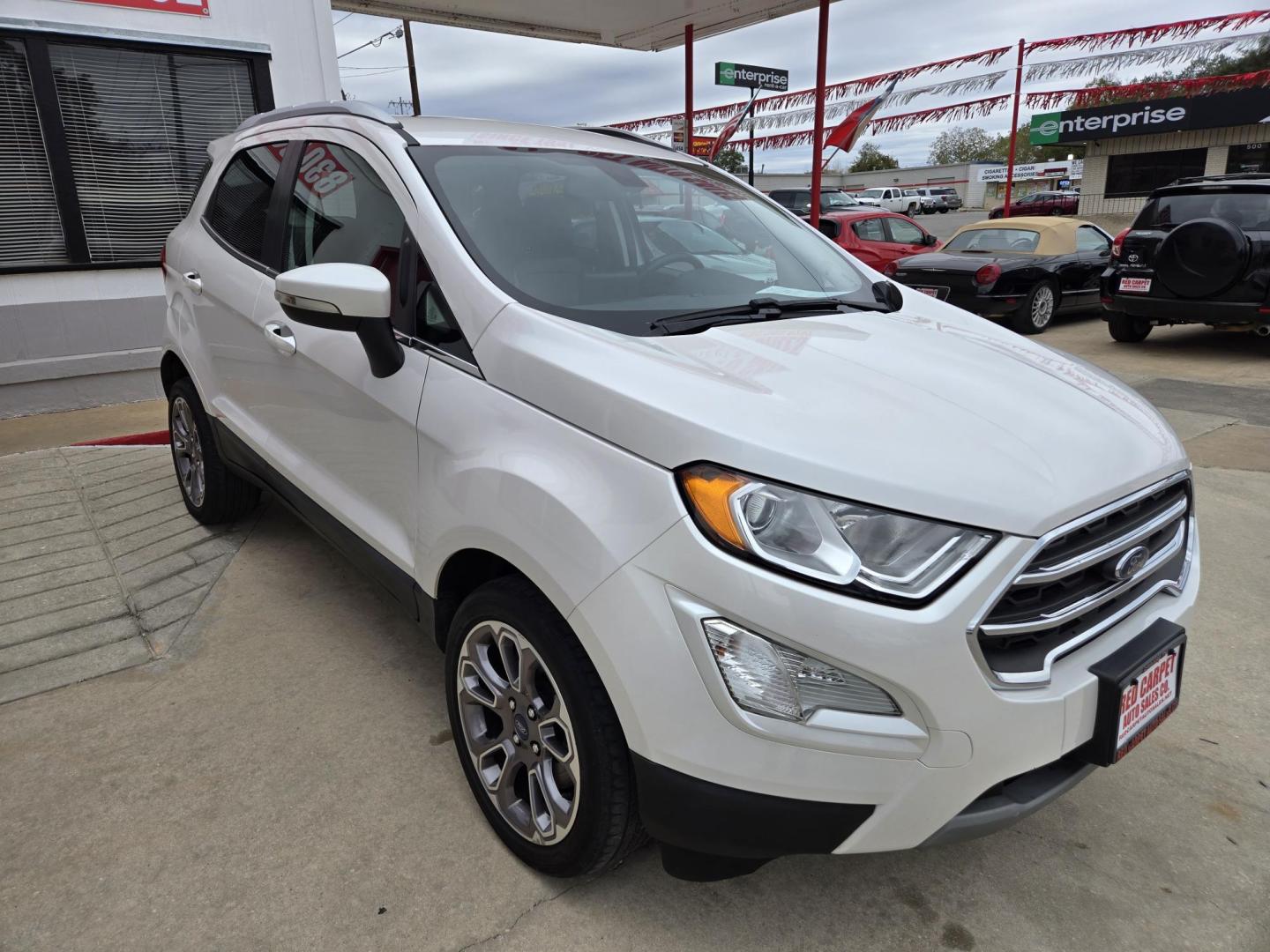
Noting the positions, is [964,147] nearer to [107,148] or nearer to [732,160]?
[732,160]

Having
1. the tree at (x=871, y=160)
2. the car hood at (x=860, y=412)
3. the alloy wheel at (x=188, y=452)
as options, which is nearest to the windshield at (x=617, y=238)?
the car hood at (x=860, y=412)

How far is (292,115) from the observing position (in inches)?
130

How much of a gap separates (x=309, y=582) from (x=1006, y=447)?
301cm

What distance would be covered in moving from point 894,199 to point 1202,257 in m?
41.1

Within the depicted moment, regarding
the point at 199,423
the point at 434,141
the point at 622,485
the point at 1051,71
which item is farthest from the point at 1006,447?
the point at 1051,71

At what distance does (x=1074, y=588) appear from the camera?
1.75 meters

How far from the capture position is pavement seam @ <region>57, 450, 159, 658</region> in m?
3.40

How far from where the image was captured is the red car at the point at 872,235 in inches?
502

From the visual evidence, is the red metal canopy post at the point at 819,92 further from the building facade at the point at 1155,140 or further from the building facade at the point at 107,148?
the building facade at the point at 1155,140

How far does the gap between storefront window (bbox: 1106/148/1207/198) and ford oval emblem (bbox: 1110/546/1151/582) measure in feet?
120

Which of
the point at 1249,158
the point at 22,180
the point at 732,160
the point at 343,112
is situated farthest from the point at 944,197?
the point at 343,112

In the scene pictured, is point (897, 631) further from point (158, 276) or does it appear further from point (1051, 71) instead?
point (1051, 71)

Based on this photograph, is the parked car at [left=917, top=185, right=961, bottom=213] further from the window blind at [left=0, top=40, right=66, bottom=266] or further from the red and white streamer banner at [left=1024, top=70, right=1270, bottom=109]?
the window blind at [left=0, top=40, right=66, bottom=266]

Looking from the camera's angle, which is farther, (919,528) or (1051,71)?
(1051,71)
